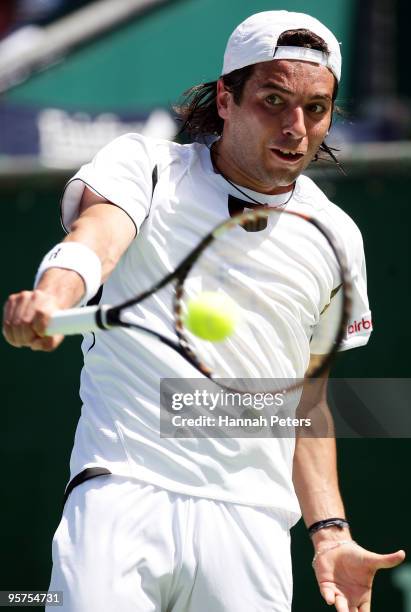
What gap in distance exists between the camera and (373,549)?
14.6ft

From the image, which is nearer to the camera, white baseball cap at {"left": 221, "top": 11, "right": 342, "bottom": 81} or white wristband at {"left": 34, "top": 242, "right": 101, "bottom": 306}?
white wristband at {"left": 34, "top": 242, "right": 101, "bottom": 306}

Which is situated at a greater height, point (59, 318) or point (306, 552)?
point (59, 318)

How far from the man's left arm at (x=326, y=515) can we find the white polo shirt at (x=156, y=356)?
217mm

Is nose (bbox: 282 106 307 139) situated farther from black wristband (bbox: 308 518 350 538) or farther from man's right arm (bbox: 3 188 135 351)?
black wristband (bbox: 308 518 350 538)

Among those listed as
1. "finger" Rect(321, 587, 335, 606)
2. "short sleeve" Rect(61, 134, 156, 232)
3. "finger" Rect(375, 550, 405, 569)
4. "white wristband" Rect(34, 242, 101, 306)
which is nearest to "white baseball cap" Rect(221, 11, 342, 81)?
"short sleeve" Rect(61, 134, 156, 232)

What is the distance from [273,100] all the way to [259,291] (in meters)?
0.51

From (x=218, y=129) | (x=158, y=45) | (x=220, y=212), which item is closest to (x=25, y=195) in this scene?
(x=218, y=129)

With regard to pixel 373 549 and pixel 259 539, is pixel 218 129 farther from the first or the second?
pixel 373 549

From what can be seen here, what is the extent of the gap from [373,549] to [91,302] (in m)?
1.87

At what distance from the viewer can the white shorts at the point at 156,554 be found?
280 centimetres

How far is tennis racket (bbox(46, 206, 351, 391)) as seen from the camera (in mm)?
2887

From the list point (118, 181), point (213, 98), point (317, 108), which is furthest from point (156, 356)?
point (213, 98)

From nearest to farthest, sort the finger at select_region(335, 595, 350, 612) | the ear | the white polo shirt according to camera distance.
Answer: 1. the white polo shirt
2. the finger at select_region(335, 595, 350, 612)
3. the ear

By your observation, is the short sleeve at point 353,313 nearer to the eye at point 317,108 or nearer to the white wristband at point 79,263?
the eye at point 317,108
